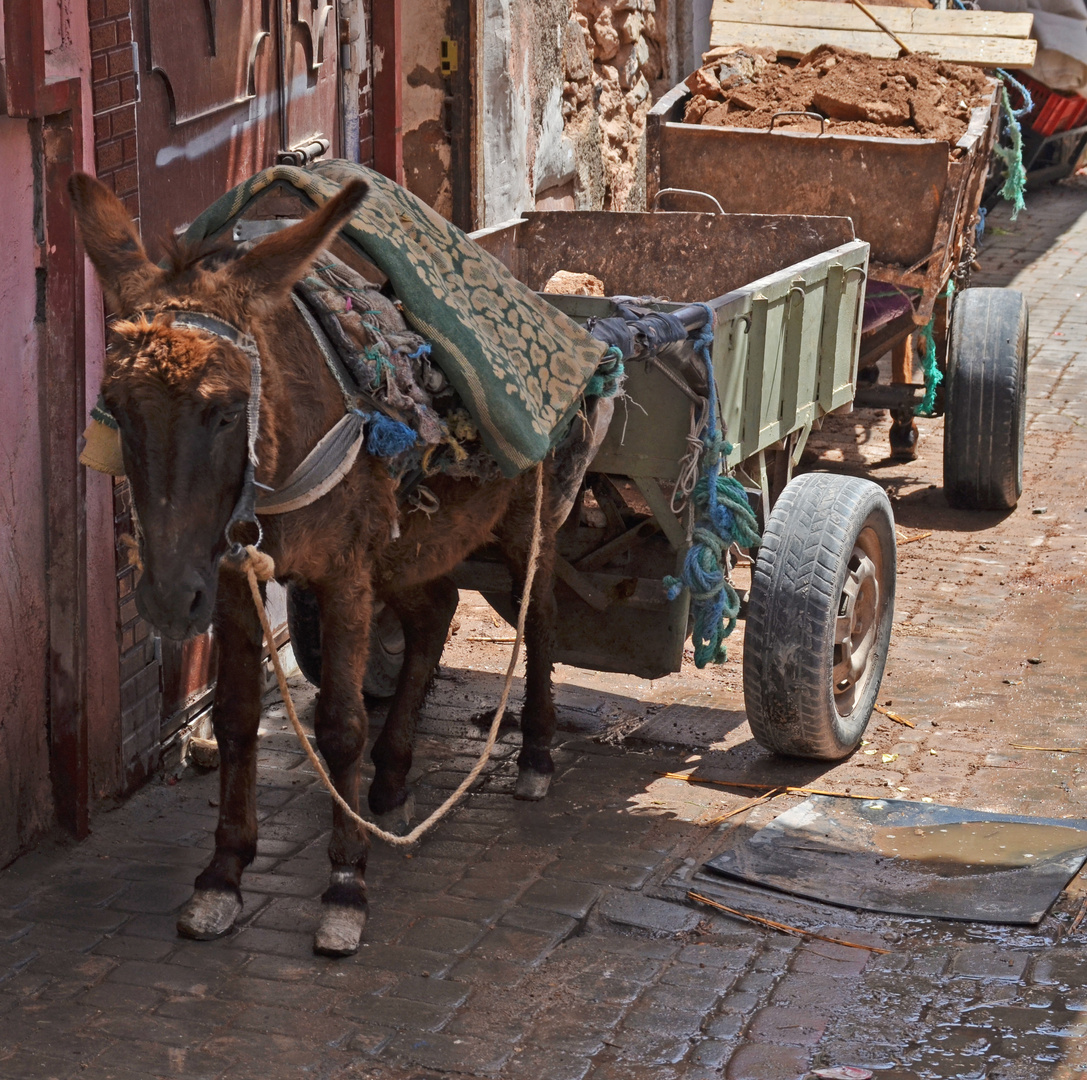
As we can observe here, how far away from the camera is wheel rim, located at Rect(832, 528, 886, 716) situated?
18.0 feet

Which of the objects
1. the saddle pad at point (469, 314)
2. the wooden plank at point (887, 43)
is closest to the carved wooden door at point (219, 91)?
the saddle pad at point (469, 314)

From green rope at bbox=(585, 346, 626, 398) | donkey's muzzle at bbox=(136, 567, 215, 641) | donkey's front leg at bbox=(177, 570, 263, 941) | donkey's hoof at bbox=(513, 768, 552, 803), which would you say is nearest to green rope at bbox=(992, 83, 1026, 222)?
green rope at bbox=(585, 346, 626, 398)

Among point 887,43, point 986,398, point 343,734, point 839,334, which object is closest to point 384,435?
point 343,734

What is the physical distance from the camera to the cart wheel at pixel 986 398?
780 centimetres

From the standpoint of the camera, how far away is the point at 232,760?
14.5 ft

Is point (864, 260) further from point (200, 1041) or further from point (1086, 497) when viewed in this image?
point (200, 1041)

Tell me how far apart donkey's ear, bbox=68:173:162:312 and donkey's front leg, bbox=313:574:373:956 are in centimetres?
99

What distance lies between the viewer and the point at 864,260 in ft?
21.3

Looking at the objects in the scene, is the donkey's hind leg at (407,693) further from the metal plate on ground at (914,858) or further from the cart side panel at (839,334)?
the cart side panel at (839,334)

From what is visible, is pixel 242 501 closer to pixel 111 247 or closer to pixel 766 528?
pixel 111 247

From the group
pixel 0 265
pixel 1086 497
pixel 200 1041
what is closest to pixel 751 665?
pixel 200 1041

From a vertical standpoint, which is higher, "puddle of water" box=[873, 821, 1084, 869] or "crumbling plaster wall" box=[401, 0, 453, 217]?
"crumbling plaster wall" box=[401, 0, 453, 217]

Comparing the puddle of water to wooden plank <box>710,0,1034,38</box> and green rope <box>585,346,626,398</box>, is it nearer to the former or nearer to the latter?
green rope <box>585,346,626,398</box>

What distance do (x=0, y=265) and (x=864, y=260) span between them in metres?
3.58
